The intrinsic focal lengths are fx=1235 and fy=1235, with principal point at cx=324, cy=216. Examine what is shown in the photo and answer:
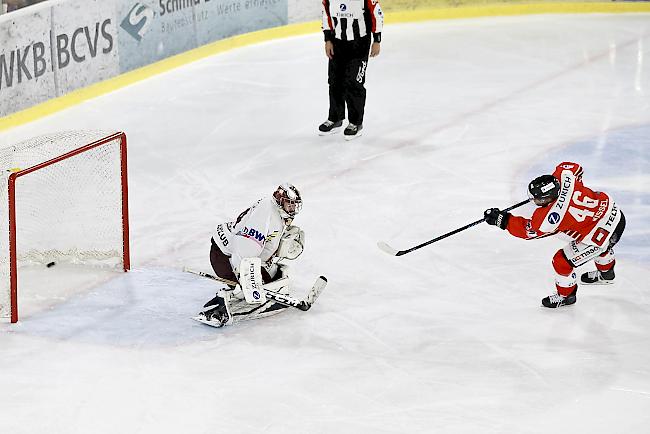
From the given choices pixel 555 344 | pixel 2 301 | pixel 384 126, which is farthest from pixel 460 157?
pixel 2 301

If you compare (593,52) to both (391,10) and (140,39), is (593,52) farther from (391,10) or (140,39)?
(140,39)

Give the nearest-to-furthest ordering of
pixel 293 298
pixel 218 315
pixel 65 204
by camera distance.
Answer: pixel 218 315, pixel 293 298, pixel 65 204

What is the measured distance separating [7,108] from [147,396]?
3881mm

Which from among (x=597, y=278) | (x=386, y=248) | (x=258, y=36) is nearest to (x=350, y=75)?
(x=386, y=248)

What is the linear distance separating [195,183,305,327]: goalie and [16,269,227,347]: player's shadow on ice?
136mm

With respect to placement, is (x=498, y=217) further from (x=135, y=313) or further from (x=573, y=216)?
(x=135, y=313)

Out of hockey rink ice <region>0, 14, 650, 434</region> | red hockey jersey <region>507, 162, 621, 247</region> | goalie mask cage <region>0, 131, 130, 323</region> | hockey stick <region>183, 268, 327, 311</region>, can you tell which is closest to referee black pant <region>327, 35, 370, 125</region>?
hockey rink ice <region>0, 14, 650, 434</region>

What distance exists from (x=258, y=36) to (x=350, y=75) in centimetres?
260

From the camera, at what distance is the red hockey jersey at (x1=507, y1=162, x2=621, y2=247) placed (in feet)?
16.2

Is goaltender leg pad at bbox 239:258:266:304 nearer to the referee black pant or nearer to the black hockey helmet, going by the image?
the black hockey helmet

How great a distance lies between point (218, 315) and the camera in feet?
16.3

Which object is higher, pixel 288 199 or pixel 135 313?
pixel 288 199

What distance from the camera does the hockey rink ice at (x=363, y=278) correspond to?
171 inches

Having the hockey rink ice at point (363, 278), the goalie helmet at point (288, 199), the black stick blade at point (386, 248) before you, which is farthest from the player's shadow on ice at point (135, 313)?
the black stick blade at point (386, 248)
